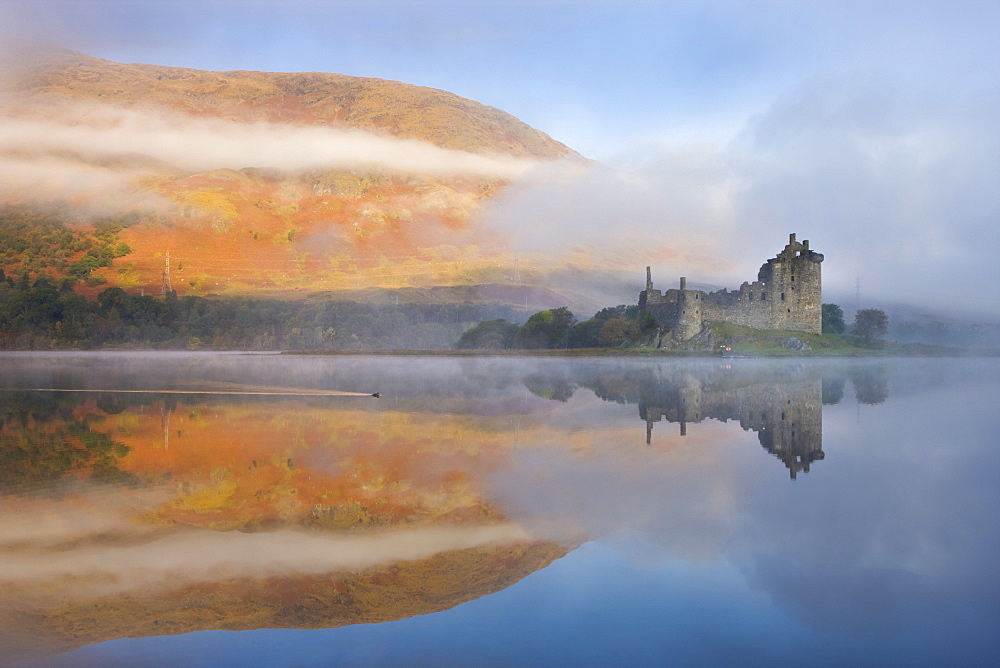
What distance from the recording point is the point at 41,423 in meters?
16.6

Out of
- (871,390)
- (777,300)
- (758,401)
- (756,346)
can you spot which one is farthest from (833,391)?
(777,300)

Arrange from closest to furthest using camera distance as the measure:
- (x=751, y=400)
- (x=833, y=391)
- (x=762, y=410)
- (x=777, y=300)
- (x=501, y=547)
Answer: (x=501, y=547), (x=762, y=410), (x=751, y=400), (x=833, y=391), (x=777, y=300)

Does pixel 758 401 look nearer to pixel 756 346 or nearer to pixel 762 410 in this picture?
pixel 762 410

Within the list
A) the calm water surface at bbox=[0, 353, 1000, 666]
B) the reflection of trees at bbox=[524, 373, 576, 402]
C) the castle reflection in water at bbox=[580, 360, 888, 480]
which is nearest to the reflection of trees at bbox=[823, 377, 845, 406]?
the castle reflection in water at bbox=[580, 360, 888, 480]

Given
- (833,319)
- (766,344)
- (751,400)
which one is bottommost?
(751,400)

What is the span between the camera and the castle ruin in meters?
59.9

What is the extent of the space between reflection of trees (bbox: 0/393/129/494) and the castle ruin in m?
48.3

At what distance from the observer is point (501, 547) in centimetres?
692

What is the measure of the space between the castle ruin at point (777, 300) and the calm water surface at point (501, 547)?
46298 mm

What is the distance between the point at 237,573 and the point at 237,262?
168431mm

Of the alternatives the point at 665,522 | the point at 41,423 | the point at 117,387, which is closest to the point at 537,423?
the point at 665,522

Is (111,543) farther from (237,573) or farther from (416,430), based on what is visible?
(416,430)

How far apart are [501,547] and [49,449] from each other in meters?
9.64

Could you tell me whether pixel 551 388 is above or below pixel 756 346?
below
